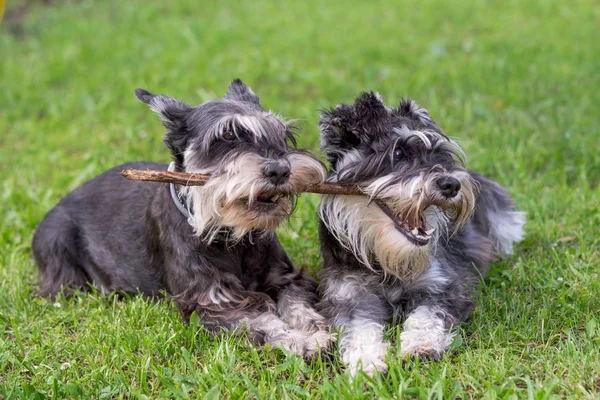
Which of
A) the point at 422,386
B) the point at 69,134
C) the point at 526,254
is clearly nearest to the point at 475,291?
the point at 526,254

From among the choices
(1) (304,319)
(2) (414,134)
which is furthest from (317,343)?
(2) (414,134)

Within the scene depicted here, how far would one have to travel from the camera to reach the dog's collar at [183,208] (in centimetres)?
483

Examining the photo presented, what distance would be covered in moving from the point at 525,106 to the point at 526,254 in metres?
3.28

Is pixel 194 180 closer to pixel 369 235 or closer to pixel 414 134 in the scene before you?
pixel 369 235

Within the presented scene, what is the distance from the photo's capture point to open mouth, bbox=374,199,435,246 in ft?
14.5

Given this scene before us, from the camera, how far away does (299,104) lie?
30.2 feet

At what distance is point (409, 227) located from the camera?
4.46 metres

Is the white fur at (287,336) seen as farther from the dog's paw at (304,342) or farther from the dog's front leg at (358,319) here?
the dog's front leg at (358,319)

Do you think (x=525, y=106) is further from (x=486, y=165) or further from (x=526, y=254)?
(x=526, y=254)

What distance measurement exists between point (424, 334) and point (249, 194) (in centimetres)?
132

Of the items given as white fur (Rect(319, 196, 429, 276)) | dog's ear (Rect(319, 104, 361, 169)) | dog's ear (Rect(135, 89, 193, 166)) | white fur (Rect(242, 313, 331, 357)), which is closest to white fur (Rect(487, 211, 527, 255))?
white fur (Rect(319, 196, 429, 276))

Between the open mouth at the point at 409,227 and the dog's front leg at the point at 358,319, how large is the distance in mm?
564

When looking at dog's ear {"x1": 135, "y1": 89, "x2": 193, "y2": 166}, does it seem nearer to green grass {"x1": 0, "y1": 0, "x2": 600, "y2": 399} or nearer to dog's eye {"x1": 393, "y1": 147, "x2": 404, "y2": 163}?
green grass {"x1": 0, "y1": 0, "x2": 600, "y2": 399}

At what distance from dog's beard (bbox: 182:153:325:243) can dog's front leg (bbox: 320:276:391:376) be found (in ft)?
2.22
